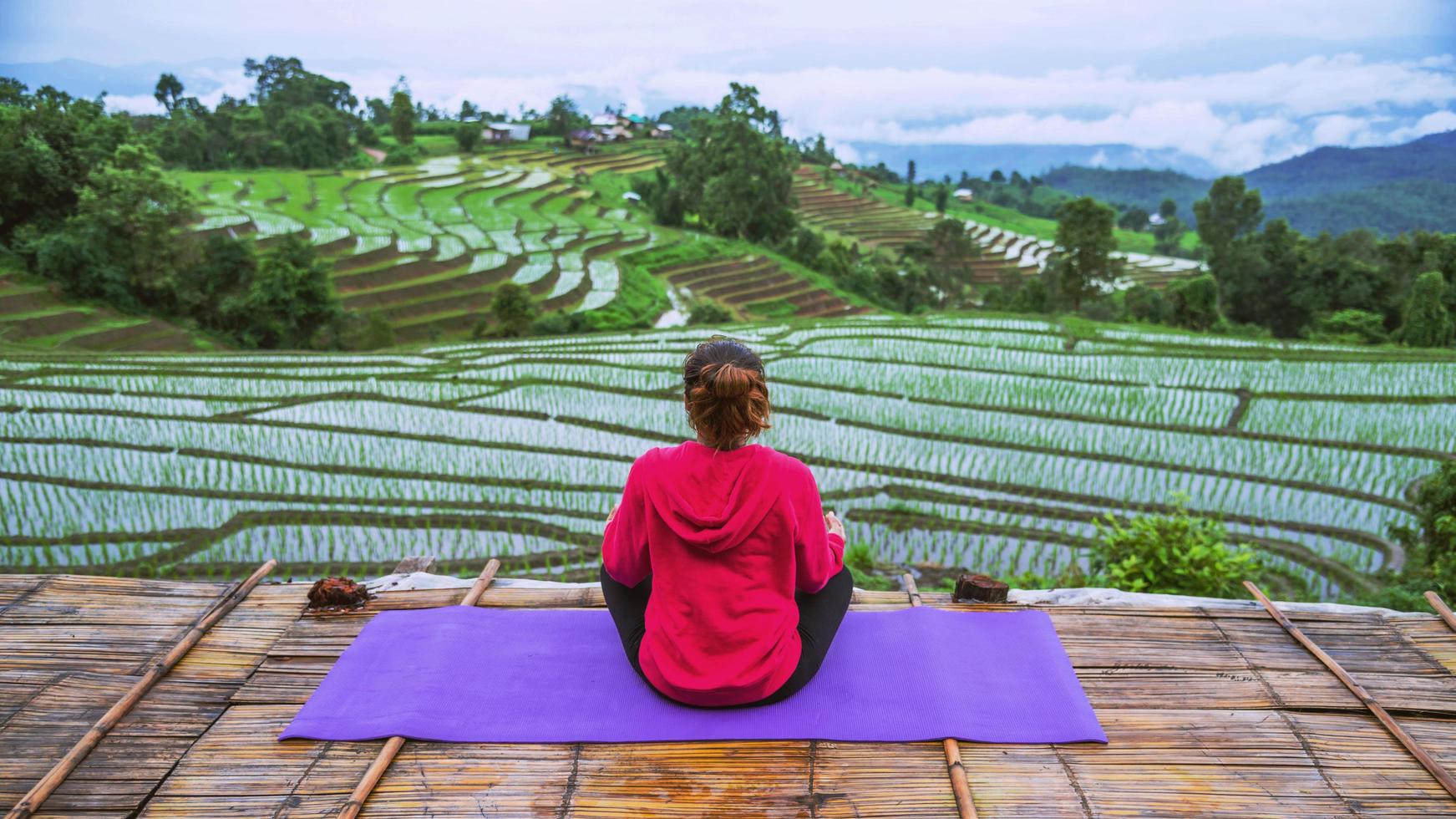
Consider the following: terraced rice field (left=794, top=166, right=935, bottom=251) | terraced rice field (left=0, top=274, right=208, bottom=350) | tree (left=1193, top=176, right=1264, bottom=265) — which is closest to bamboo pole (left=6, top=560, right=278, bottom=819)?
terraced rice field (left=0, top=274, right=208, bottom=350)

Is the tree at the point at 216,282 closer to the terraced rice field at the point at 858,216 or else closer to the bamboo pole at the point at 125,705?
the bamboo pole at the point at 125,705

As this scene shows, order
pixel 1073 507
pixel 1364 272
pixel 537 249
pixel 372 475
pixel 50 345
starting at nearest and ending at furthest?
1. pixel 1073 507
2. pixel 372 475
3. pixel 50 345
4. pixel 1364 272
5. pixel 537 249

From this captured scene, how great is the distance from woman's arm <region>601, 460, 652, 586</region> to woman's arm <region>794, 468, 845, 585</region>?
44cm

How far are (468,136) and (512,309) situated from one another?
28090 mm

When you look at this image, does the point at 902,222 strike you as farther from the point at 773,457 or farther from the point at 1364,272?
the point at 773,457

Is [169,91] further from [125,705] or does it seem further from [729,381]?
[729,381]

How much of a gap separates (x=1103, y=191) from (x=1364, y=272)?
78.6m

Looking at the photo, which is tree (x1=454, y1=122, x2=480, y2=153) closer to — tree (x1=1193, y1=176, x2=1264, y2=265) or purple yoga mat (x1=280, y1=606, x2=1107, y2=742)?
tree (x1=1193, y1=176, x2=1264, y2=265)

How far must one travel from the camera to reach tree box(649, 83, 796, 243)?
95.6 ft

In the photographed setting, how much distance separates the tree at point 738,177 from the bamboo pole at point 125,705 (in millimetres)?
27571

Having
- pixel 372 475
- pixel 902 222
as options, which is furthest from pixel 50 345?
pixel 902 222

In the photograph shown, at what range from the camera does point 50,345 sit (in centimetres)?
1332

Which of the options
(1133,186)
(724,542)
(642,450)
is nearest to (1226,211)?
(642,450)

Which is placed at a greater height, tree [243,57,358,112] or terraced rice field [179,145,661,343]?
tree [243,57,358,112]
